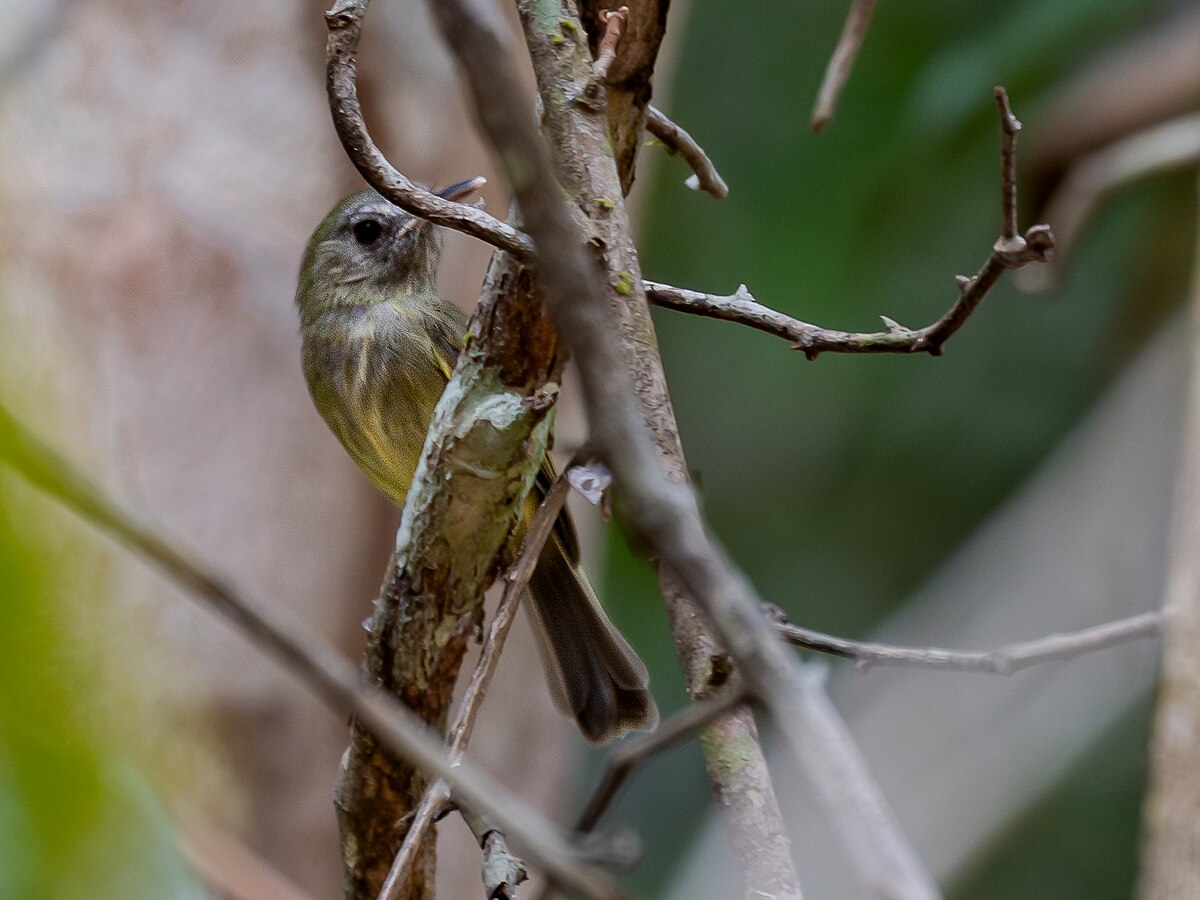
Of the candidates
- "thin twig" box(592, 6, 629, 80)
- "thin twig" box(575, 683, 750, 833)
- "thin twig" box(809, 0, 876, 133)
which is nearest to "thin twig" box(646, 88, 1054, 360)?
"thin twig" box(592, 6, 629, 80)

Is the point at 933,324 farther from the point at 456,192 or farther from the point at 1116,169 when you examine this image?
the point at 1116,169

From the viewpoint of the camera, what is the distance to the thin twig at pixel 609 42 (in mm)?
1443

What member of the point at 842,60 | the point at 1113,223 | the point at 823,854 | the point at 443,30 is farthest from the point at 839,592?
the point at 443,30

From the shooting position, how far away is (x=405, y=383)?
293 centimetres

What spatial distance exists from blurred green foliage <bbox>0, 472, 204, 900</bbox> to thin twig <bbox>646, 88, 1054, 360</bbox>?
1.00 meters

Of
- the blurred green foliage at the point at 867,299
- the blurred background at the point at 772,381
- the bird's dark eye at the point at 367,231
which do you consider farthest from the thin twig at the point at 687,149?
the blurred green foliage at the point at 867,299

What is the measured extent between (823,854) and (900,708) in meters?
0.79

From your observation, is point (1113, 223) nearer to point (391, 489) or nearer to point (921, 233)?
point (921, 233)

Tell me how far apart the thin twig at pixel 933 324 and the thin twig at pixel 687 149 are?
0.32m

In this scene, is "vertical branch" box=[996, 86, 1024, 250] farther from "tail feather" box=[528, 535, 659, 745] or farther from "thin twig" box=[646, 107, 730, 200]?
"tail feather" box=[528, 535, 659, 745]

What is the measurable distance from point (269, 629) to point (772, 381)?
5.85 meters

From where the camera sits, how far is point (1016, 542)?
4840mm

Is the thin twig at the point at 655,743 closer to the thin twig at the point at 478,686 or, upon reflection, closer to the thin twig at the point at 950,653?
the thin twig at the point at 478,686

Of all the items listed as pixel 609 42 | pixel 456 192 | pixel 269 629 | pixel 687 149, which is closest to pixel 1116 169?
pixel 456 192
